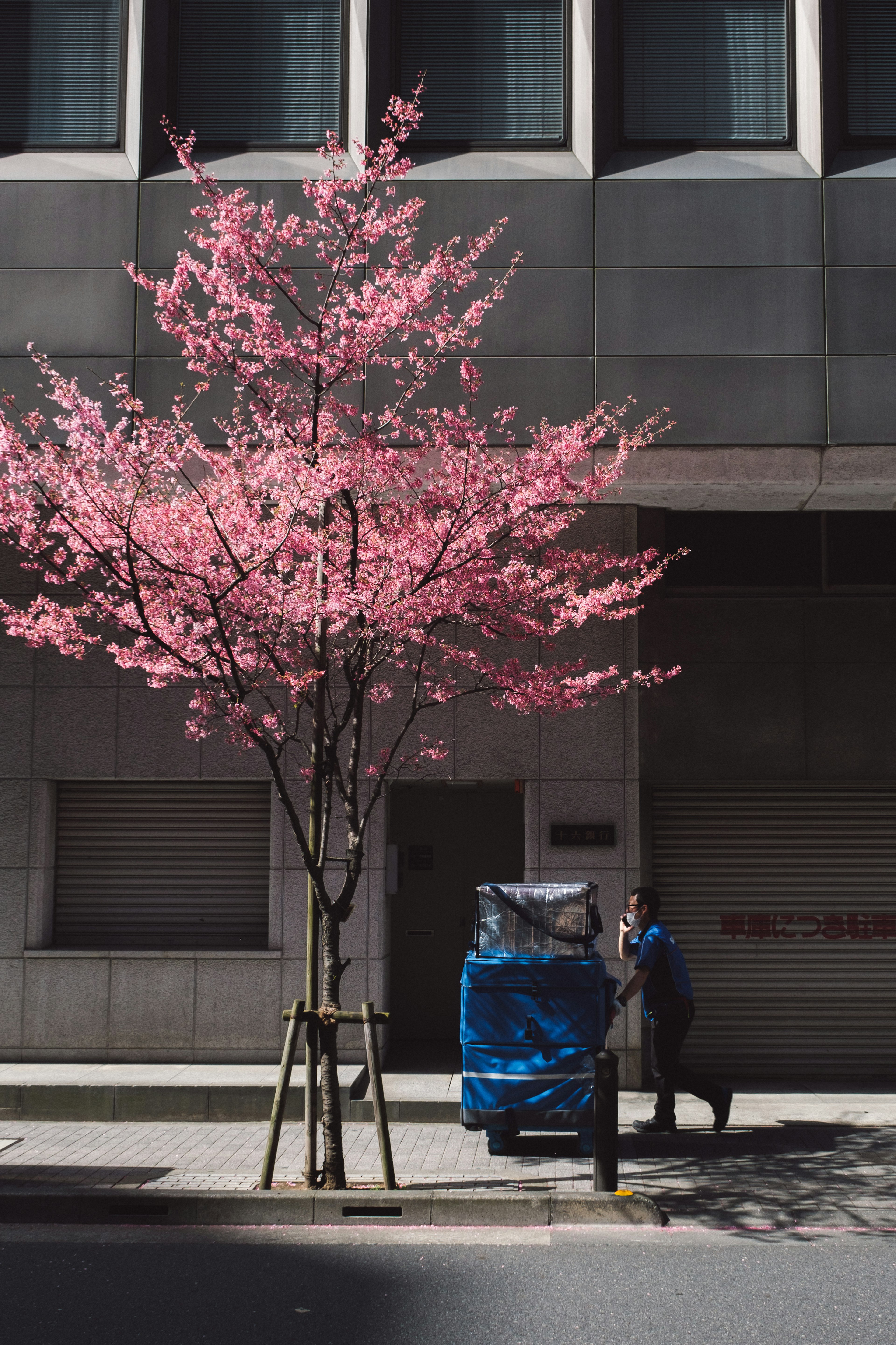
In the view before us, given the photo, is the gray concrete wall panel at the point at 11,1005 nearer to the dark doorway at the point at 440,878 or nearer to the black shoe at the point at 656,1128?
the dark doorway at the point at 440,878

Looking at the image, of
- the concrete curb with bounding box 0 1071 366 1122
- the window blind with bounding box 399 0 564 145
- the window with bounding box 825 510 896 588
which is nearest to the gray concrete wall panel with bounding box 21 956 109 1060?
the concrete curb with bounding box 0 1071 366 1122

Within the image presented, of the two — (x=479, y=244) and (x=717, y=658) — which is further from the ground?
(x=479, y=244)

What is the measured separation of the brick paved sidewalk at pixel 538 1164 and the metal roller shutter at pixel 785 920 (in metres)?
1.87

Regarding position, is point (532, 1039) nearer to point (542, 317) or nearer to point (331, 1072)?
point (331, 1072)

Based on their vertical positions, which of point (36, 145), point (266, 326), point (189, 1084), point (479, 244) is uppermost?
point (36, 145)

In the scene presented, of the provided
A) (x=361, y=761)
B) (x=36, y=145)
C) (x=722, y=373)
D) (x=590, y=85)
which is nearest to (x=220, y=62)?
(x=36, y=145)

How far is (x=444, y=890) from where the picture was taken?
42.5 feet

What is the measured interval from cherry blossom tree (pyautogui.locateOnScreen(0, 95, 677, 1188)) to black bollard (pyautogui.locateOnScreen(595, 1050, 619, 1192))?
166cm

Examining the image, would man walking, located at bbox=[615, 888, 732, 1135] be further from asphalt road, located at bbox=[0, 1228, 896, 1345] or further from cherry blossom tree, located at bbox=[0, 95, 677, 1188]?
asphalt road, located at bbox=[0, 1228, 896, 1345]

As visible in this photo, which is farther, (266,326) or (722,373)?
(722,373)

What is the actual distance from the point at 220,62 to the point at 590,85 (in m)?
3.67

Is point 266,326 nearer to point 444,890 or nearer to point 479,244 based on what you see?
point 479,244

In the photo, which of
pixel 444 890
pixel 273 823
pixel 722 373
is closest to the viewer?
pixel 722 373

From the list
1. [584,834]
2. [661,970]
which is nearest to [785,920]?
[584,834]
